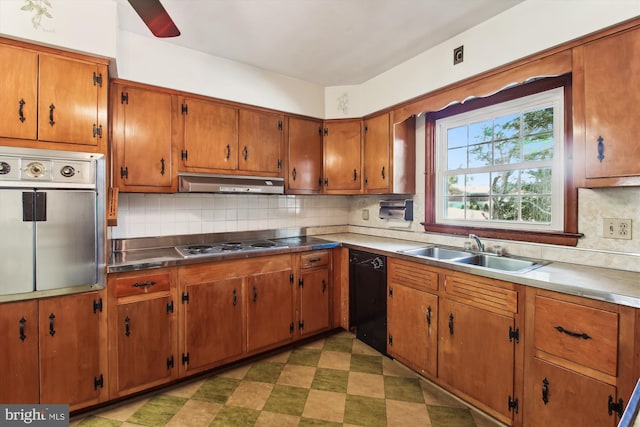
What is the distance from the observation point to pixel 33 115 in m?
1.68

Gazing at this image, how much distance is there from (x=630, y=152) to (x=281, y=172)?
2.40 m

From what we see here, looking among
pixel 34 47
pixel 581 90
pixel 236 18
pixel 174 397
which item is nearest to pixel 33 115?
pixel 34 47

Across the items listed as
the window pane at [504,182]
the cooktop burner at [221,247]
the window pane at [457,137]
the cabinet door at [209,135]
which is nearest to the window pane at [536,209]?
the window pane at [504,182]

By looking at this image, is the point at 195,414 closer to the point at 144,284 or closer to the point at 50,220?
the point at 144,284

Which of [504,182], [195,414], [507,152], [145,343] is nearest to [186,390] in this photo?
[195,414]

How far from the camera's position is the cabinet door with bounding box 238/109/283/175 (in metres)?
2.68

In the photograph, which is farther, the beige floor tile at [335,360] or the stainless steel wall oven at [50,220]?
the beige floor tile at [335,360]

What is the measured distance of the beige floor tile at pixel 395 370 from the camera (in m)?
2.26

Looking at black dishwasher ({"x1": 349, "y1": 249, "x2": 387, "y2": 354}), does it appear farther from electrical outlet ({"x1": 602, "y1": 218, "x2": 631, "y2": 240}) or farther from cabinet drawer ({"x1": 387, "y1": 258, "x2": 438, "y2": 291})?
electrical outlet ({"x1": 602, "y1": 218, "x2": 631, "y2": 240})

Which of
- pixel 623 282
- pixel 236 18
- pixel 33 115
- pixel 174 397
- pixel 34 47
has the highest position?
pixel 236 18

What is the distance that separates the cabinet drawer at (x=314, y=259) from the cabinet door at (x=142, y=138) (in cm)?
128

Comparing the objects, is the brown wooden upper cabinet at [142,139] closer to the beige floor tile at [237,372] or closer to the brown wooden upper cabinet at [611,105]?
the beige floor tile at [237,372]

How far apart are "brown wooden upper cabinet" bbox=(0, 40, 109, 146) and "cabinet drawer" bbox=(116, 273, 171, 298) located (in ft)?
2.92

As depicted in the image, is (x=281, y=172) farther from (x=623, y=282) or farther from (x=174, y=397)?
(x=623, y=282)
